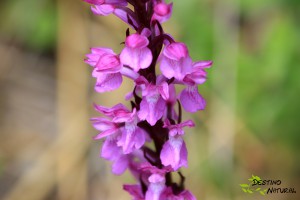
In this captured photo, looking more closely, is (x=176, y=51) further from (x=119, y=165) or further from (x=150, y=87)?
(x=119, y=165)

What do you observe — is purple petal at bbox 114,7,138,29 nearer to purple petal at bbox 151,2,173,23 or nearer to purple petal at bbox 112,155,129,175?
purple petal at bbox 151,2,173,23

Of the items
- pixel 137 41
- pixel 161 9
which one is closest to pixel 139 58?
pixel 137 41

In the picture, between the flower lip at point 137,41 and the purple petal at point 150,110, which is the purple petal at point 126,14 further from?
the purple petal at point 150,110

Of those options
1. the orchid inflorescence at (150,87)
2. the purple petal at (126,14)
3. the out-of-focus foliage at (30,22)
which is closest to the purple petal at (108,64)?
the orchid inflorescence at (150,87)

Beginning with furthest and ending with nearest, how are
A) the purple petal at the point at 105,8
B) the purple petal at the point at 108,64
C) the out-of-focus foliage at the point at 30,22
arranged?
the out-of-focus foliage at the point at 30,22 → the purple petal at the point at 105,8 → the purple petal at the point at 108,64

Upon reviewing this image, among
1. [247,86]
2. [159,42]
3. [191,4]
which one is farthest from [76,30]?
[159,42]

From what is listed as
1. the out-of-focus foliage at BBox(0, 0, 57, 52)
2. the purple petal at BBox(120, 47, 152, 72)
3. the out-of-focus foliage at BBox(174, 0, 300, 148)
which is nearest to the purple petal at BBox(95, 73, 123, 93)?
the purple petal at BBox(120, 47, 152, 72)

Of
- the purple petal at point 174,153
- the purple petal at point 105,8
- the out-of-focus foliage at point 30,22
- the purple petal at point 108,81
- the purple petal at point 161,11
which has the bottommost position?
the purple petal at point 174,153
